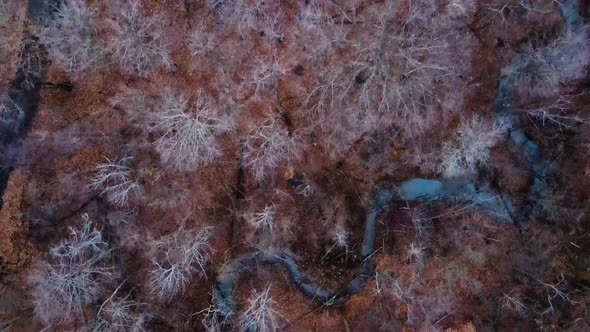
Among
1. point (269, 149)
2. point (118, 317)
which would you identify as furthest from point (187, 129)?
point (118, 317)

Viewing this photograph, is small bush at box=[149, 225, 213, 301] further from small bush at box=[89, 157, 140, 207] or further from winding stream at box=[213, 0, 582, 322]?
small bush at box=[89, 157, 140, 207]

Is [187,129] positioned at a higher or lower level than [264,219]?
higher

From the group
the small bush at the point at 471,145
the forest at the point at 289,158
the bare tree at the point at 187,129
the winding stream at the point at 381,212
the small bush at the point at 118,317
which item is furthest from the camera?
the winding stream at the point at 381,212

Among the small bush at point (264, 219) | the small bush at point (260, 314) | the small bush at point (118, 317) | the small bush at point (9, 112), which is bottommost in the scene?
the small bush at point (260, 314)

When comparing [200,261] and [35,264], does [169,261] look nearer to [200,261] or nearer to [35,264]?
[200,261]

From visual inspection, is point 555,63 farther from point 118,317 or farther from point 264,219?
point 118,317

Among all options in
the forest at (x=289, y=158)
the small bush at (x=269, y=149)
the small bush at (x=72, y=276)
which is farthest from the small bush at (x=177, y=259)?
the small bush at (x=269, y=149)

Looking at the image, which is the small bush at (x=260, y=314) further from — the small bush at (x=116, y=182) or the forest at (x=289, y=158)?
the small bush at (x=116, y=182)
